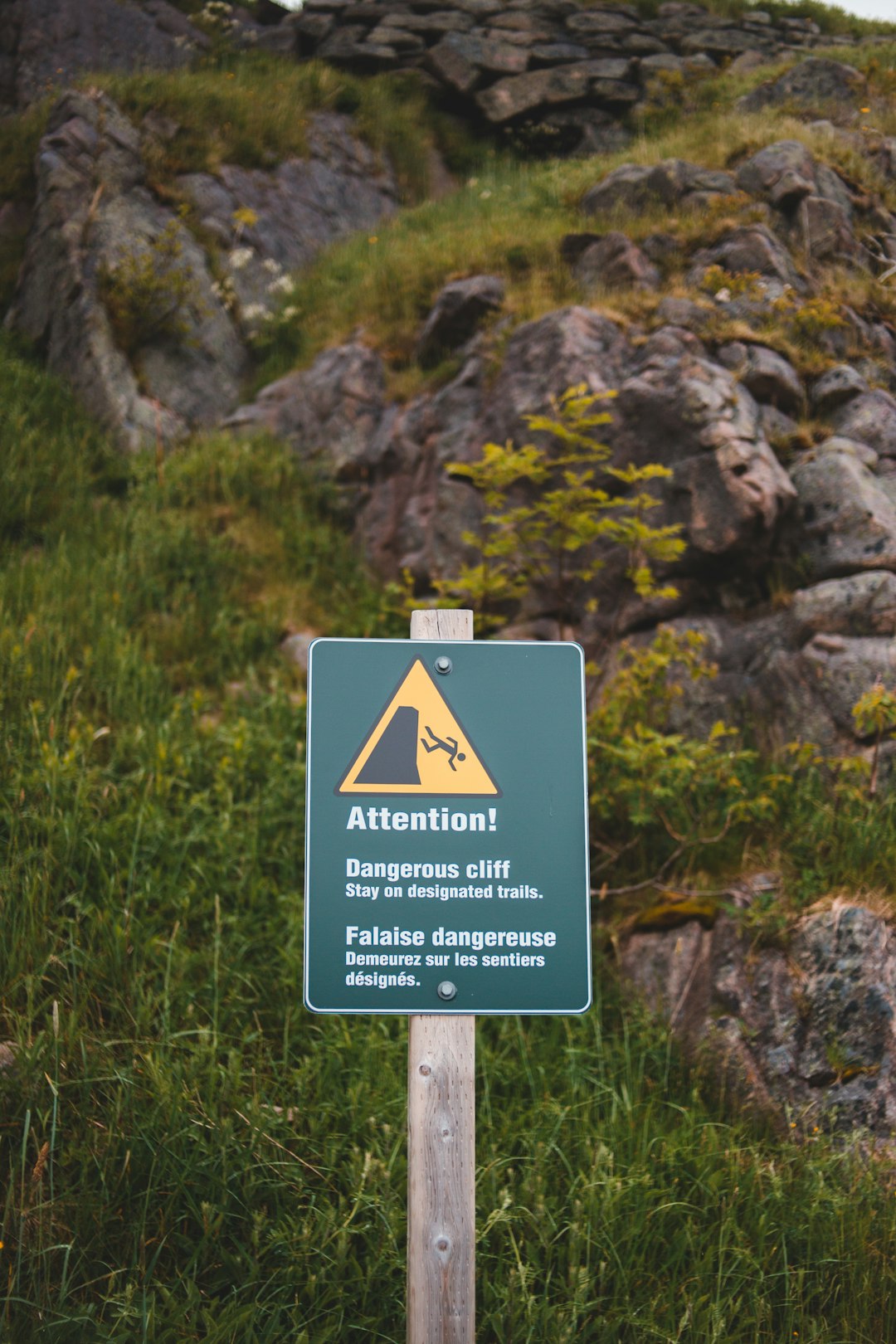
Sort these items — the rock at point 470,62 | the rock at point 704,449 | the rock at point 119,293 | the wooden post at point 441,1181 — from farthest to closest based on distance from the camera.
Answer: the rock at point 470,62, the rock at point 119,293, the rock at point 704,449, the wooden post at point 441,1181

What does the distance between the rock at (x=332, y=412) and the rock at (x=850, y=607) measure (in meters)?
3.58

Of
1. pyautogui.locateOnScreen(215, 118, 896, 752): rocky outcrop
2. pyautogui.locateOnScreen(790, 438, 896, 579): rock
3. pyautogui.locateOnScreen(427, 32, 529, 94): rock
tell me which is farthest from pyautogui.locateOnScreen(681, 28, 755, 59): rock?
pyautogui.locateOnScreen(790, 438, 896, 579): rock

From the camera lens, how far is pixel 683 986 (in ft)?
13.4

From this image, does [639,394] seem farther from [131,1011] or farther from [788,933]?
[131,1011]

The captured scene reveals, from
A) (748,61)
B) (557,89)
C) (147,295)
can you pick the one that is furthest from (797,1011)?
(748,61)

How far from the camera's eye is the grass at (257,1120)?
268 centimetres

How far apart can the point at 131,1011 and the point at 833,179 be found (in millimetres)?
8832

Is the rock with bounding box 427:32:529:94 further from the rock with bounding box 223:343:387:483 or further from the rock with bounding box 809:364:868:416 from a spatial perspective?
the rock with bounding box 809:364:868:416

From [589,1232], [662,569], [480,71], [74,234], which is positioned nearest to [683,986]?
[589,1232]

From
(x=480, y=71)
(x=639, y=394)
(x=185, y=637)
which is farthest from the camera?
(x=480, y=71)

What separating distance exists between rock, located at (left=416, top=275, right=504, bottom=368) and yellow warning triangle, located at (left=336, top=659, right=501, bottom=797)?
6.25 m

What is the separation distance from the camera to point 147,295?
28.5 feet

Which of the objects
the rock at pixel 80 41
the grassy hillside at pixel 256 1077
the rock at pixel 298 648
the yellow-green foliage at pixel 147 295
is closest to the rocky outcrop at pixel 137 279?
the yellow-green foliage at pixel 147 295

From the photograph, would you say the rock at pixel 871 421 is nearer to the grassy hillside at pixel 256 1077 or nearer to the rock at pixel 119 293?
the grassy hillside at pixel 256 1077
